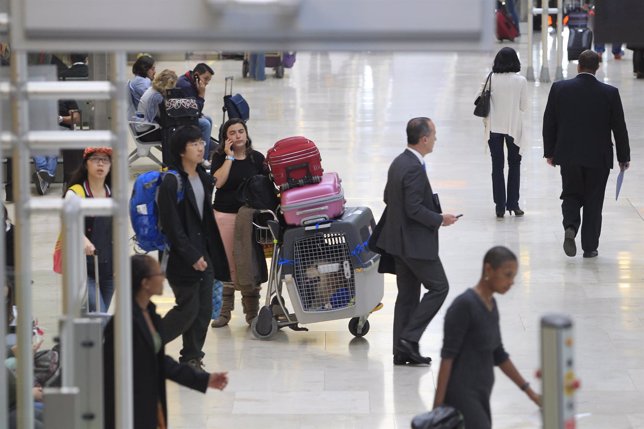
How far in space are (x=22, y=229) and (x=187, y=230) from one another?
3.10m

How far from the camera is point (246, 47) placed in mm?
4520

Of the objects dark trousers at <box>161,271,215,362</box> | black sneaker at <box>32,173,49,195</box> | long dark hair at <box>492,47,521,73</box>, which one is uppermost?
long dark hair at <box>492,47,521,73</box>

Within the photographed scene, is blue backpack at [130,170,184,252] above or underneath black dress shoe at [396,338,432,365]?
above

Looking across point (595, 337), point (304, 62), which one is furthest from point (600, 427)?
point (304, 62)

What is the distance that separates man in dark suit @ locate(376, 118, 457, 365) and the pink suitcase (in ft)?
1.76

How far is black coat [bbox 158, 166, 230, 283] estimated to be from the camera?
8.19 meters

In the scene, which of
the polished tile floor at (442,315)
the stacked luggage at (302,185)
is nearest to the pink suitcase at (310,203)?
the stacked luggage at (302,185)

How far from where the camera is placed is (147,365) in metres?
Answer: 5.80

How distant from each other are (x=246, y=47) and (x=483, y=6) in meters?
0.81

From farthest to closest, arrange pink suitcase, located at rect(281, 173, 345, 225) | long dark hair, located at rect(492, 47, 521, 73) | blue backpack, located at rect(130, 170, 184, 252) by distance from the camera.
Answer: long dark hair, located at rect(492, 47, 521, 73) → pink suitcase, located at rect(281, 173, 345, 225) → blue backpack, located at rect(130, 170, 184, 252)

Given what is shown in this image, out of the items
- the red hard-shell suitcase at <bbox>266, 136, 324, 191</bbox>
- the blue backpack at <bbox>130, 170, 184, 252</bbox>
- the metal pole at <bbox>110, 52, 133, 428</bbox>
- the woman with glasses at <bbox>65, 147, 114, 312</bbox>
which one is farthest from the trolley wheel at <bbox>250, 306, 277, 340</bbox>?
the metal pole at <bbox>110, 52, 133, 428</bbox>

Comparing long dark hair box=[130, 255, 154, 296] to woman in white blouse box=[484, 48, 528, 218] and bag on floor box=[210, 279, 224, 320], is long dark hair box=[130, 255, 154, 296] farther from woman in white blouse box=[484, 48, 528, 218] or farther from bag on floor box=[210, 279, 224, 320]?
woman in white blouse box=[484, 48, 528, 218]

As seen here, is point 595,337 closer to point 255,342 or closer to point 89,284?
point 255,342

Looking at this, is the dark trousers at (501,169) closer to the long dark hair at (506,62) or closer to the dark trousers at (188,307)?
the long dark hair at (506,62)
